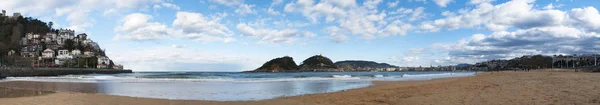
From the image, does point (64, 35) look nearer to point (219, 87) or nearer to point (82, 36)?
point (82, 36)

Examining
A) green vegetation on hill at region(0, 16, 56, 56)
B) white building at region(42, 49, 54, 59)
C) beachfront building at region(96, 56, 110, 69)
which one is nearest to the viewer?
green vegetation on hill at region(0, 16, 56, 56)

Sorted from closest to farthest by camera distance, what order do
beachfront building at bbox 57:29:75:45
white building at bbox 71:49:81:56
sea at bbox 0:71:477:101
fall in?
1. sea at bbox 0:71:477:101
2. white building at bbox 71:49:81:56
3. beachfront building at bbox 57:29:75:45

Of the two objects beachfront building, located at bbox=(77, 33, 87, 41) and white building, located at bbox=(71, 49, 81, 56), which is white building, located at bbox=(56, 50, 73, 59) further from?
beachfront building, located at bbox=(77, 33, 87, 41)

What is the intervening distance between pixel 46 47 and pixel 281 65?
286ft

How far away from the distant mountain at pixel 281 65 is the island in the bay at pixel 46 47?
2377 inches

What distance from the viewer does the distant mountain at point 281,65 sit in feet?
544

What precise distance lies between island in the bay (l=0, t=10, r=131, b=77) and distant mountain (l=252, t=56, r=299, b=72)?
60388 mm

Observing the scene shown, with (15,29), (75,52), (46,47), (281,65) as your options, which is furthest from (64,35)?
(281,65)

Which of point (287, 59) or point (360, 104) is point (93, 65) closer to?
point (287, 59)

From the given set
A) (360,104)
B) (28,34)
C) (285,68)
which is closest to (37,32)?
(28,34)

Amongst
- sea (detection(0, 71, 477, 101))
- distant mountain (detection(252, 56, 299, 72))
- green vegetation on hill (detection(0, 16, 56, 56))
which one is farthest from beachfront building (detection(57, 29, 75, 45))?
sea (detection(0, 71, 477, 101))

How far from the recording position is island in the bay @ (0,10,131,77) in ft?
383

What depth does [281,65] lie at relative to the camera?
167 metres

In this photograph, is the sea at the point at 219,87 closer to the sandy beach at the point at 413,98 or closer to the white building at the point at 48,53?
the sandy beach at the point at 413,98
